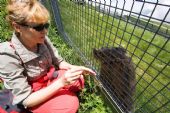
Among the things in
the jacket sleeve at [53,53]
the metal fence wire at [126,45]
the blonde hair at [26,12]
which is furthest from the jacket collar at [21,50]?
the metal fence wire at [126,45]

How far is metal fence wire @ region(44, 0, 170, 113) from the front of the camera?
2.03 meters

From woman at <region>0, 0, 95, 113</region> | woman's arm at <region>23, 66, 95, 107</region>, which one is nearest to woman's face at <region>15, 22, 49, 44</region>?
woman at <region>0, 0, 95, 113</region>

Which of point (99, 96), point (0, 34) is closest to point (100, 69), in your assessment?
point (99, 96)

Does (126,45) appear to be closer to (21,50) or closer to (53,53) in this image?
(53,53)

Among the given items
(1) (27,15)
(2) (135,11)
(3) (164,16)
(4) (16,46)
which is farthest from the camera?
(4) (16,46)

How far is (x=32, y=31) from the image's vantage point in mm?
2588

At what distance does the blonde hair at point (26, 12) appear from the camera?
2539 mm

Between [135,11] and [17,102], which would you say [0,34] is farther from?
[135,11]

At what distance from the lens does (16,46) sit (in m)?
2.72

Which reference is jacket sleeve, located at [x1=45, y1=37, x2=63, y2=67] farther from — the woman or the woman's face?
the woman's face

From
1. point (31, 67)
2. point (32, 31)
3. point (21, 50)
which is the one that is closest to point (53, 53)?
point (31, 67)

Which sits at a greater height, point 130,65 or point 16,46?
point 16,46

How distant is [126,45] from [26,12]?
4.18 ft

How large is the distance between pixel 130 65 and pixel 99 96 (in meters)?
1.00
